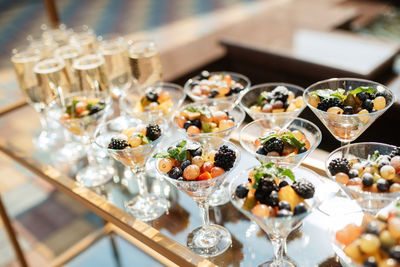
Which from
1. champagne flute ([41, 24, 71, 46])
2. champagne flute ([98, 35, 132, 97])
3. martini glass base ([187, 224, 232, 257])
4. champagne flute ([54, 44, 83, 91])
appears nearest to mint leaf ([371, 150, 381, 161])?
martini glass base ([187, 224, 232, 257])

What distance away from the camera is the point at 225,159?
95cm

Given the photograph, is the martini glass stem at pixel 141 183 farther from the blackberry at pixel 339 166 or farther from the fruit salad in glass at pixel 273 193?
the blackberry at pixel 339 166

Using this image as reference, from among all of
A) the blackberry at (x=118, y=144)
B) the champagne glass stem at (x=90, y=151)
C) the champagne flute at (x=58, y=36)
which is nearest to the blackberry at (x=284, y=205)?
the blackberry at (x=118, y=144)

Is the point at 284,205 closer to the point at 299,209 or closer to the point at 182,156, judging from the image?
the point at 299,209

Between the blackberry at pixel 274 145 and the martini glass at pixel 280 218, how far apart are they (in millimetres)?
41

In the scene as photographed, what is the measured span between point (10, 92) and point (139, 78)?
229cm

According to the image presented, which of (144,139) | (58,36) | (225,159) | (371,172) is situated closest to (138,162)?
(144,139)

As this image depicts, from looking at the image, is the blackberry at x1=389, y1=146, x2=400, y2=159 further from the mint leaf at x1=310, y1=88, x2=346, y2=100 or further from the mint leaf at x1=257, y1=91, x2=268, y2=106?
the mint leaf at x1=257, y1=91, x2=268, y2=106

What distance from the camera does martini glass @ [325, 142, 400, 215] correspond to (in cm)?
82

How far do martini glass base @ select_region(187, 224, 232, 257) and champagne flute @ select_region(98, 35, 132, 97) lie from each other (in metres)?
0.75

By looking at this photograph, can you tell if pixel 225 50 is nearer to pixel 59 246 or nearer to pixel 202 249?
pixel 59 246

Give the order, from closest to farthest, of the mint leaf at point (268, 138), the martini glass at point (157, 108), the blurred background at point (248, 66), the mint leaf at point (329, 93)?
the mint leaf at point (268, 138), the mint leaf at point (329, 93), the martini glass at point (157, 108), the blurred background at point (248, 66)

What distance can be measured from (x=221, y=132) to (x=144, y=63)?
0.57 m

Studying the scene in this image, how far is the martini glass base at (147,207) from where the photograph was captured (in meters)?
1.17
